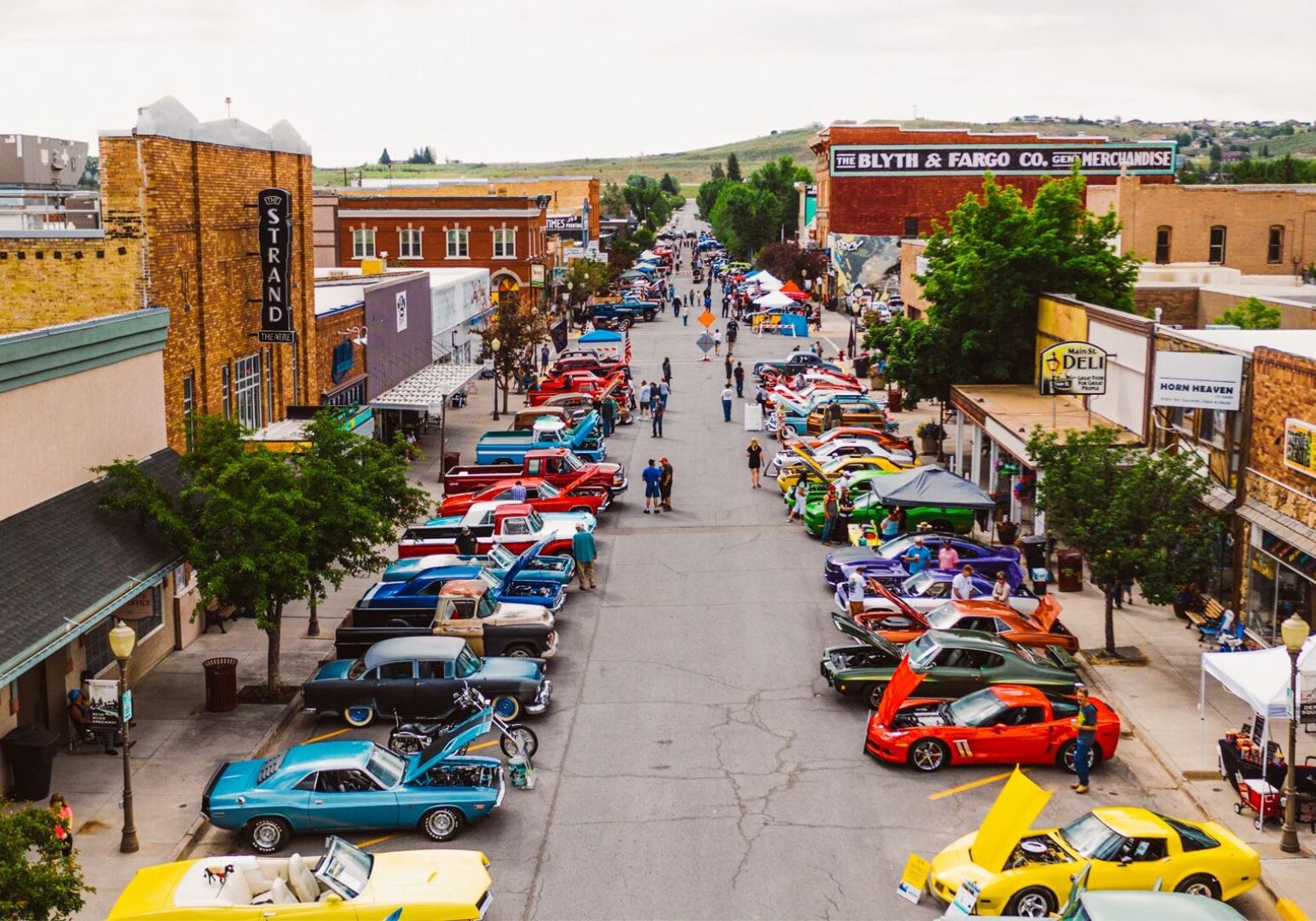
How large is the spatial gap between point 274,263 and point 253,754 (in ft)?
47.0

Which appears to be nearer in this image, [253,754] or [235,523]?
[253,754]

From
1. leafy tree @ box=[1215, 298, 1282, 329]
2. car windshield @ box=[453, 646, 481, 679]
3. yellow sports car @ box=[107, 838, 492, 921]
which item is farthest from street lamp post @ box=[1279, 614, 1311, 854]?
leafy tree @ box=[1215, 298, 1282, 329]

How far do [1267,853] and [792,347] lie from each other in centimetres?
6288

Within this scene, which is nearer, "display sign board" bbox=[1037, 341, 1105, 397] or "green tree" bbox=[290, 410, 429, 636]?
"green tree" bbox=[290, 410, 429, 636]

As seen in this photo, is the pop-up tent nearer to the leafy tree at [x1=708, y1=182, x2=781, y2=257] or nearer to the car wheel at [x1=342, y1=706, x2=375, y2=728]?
the car wheel at [x1=342, y1=706, x2=375, y2=728]

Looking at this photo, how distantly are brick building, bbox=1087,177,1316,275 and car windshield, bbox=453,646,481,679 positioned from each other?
4925cm

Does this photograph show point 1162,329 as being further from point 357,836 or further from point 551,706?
point 357,836

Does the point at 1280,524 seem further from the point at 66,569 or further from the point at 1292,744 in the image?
the point at 66,569

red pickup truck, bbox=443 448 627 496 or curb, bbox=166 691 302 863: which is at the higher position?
red pickup truck, bbox=443 448 627 496

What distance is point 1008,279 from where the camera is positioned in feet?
135

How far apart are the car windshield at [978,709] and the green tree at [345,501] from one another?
9.75m

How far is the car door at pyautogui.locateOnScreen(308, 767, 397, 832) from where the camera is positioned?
17922mm

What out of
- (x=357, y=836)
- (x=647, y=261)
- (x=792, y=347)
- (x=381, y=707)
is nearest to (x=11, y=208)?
(x=381, y=707)

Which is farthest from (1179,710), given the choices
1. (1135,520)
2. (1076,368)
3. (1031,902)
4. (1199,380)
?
(1076,368)
